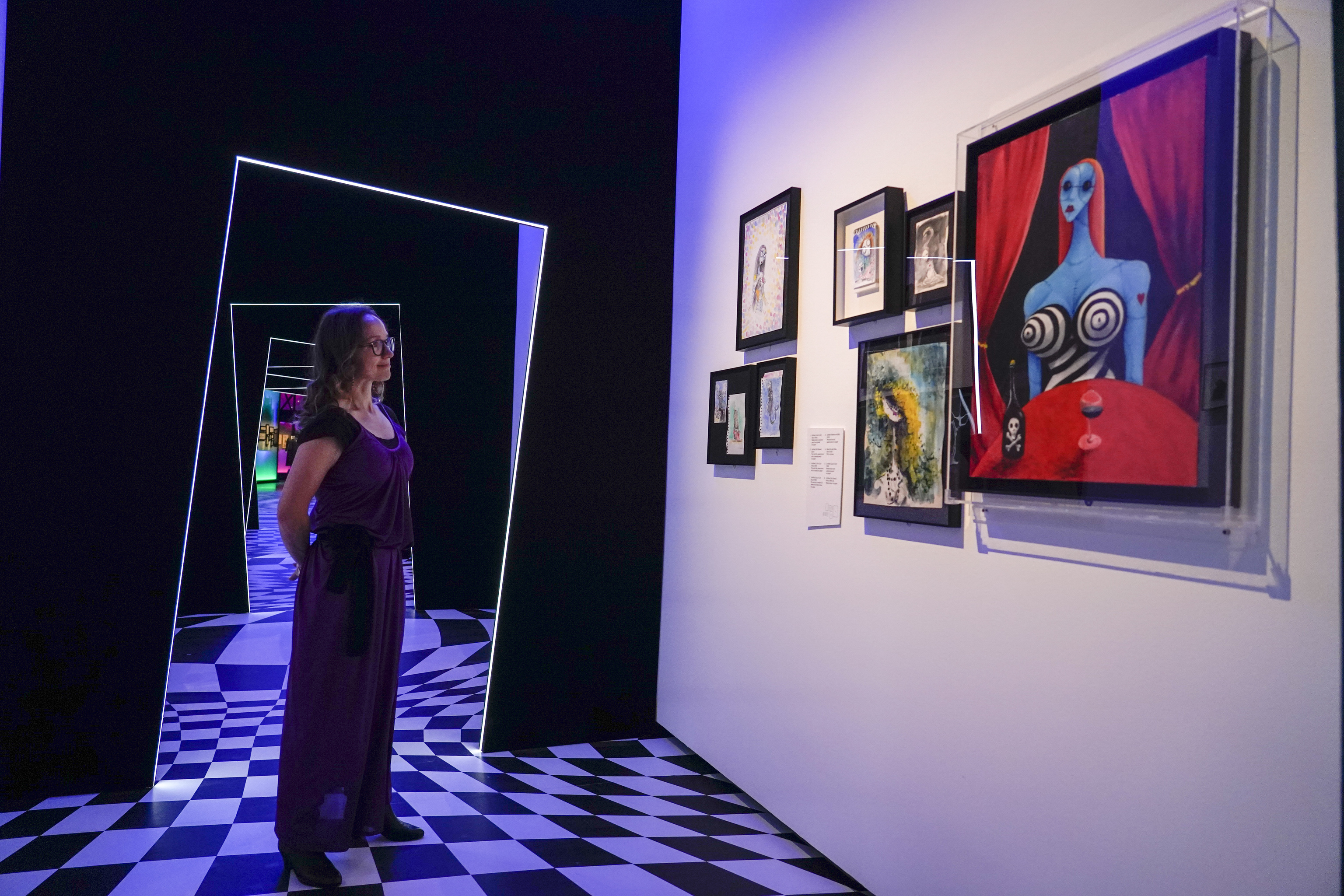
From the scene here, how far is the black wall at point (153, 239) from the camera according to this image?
110 inches

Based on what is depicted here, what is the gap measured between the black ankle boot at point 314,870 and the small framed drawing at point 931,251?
89.4 inches

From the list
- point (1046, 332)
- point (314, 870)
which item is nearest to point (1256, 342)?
point (1046, 332)

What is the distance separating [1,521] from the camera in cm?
276

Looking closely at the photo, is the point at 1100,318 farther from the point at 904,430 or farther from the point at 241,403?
the point at 241,403

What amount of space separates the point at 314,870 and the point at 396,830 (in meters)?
0.34

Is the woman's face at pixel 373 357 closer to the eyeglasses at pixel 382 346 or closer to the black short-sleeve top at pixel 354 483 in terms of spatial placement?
the eyeglasses at pixel 382 346

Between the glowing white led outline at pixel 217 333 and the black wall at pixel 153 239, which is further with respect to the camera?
the glowing white led outline at pixel 217 333

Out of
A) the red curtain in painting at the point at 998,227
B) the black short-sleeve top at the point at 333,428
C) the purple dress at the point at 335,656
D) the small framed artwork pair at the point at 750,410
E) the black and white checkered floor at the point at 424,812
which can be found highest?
the red curtain in painting at the point at 998,227

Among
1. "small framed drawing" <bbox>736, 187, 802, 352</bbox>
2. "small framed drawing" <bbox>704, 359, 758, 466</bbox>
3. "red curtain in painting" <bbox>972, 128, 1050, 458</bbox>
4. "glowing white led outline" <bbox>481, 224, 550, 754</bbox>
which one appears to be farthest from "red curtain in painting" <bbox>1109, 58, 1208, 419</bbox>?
"glowing white led outline" <bbox>481, 224, 550, 754</bbox>

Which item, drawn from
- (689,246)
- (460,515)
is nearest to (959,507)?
(689,246)

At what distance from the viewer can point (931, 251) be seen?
2.16m

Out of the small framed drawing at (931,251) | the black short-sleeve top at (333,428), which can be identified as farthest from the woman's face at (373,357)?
the small framed drawing at (931,251)

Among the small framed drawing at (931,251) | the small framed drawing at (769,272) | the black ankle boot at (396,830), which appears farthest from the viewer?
the small framed drawing at (769,272)

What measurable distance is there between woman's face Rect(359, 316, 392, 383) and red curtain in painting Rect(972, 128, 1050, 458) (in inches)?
69.2
